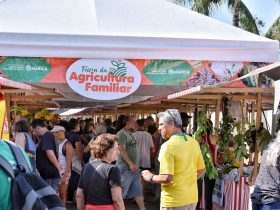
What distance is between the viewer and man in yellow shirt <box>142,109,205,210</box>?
4414 millimetres

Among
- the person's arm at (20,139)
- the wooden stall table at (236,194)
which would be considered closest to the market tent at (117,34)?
the person's arm at (20,139)


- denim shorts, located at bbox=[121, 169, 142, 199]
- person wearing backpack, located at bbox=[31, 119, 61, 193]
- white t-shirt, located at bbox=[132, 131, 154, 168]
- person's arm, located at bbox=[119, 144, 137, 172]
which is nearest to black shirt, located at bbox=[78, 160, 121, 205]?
person wearing backpack, located at bbox=[31, 119, 61, 193]

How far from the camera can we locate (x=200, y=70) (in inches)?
249

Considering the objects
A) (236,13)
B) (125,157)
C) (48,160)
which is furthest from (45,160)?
(236,13)

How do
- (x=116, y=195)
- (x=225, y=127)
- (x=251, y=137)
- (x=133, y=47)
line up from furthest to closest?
1. (x=225, y=127)
2. (x=133, y=47)
3. (x=251, y=137)
4. (x=116, y=195)

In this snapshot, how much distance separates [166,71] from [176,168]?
2.05 meters

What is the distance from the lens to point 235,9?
22.3m

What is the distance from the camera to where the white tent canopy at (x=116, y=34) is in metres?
5.93

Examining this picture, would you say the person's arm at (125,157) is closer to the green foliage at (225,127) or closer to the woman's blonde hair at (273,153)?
the green foliage at (225,127)

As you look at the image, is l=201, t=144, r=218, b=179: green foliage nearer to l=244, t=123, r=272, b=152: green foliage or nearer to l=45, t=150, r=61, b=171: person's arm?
l=244, t=123, r=272, b=152: green foliage

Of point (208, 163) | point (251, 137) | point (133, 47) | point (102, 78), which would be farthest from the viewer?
point (208, 163)

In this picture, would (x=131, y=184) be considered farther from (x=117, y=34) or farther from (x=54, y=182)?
(x=117, y=34)

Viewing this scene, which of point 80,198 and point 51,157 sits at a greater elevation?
point 51,157

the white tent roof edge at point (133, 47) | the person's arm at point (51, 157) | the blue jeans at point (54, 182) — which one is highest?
the white tent roof edge at point (133, 47)
